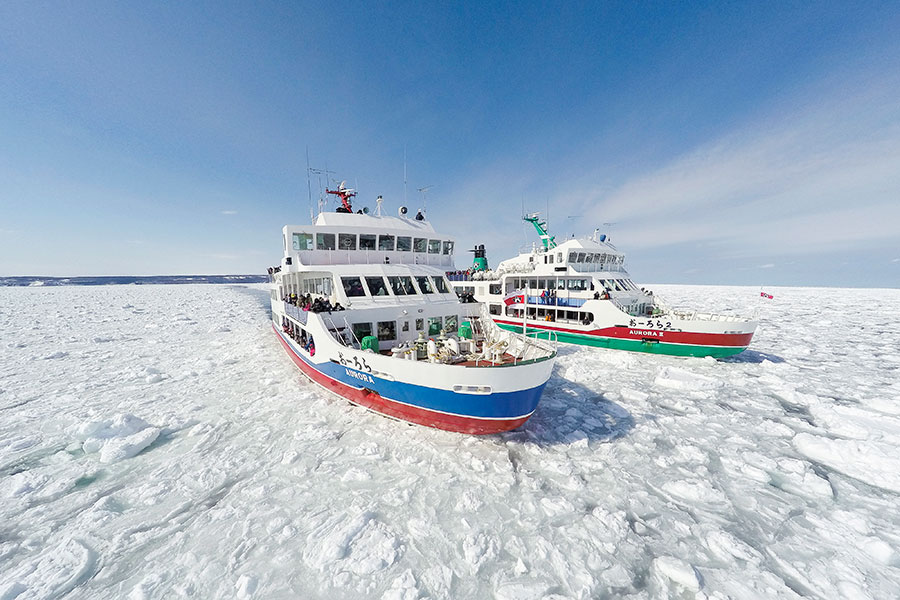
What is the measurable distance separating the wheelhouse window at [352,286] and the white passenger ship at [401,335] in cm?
5

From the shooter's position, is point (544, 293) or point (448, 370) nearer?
point (448, 370)

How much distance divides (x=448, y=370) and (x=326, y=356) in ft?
16.6

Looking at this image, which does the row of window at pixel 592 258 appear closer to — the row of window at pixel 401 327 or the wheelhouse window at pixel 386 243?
the row of window at pixel 401 327

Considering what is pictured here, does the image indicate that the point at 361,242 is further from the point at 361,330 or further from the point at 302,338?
the point at 302,338

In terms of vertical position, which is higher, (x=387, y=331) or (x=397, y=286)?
(x=397, y=286)

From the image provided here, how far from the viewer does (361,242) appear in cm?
1388

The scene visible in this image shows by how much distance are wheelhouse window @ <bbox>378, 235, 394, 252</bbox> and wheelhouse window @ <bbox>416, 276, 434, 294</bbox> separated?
2204 mm

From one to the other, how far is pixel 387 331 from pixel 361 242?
187 inches

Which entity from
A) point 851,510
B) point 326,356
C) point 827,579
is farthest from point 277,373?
point 851,510

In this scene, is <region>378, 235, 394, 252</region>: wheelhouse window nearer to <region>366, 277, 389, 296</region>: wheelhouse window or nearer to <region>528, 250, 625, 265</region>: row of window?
<region>366, 277, 389, 296</region>: wheelhouse window

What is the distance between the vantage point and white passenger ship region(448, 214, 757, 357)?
52.2 ft

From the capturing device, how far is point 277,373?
13.6 metres

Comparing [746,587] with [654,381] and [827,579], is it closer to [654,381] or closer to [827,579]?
[827,579]

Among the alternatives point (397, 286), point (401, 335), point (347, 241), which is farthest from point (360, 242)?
point (401, 335)
